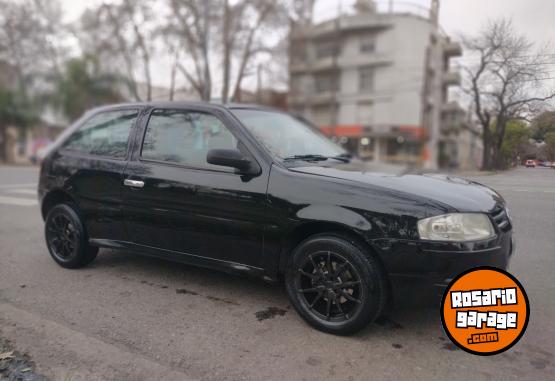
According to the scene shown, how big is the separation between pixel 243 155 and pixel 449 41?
2.63 m

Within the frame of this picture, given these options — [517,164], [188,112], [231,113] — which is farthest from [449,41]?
[188,112]

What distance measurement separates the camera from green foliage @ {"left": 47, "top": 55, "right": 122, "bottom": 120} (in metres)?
26.8

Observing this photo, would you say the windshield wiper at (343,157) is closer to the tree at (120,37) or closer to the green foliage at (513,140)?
the green foliage at (513,140)

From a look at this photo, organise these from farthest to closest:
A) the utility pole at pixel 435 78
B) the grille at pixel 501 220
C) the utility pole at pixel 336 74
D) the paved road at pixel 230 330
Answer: the utility pole at pixel 336 74
the utility pole at pixel 435 78
the grille at pixel 501 220
the paved road at pixel 230 330

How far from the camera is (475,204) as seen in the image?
256 cm

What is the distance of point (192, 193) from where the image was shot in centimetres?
321

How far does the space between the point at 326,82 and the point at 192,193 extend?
67.9 feet

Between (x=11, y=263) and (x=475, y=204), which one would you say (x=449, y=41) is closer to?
(x=475, y=204)

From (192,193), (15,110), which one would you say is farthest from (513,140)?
(15,110)

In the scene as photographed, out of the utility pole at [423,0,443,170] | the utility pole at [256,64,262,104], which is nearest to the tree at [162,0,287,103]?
the utility pole at [256,64,262,104]

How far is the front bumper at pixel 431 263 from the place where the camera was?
241 centimetres

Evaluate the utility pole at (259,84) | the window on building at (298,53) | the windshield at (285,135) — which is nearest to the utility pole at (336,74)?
the window on building at (298,53)

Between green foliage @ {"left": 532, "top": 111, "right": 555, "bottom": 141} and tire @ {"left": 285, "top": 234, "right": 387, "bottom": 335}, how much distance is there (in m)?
1.49

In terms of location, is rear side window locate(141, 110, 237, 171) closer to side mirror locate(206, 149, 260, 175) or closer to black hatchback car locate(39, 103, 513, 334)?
black hatchback car locate(39, 103, 513, 334)
